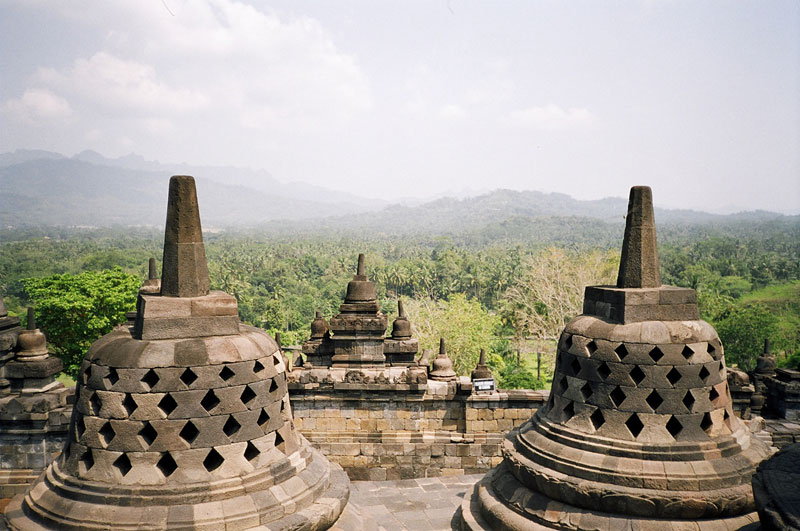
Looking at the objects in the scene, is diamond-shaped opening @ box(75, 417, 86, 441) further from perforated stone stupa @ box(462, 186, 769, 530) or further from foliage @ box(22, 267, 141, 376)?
foliage @ box(22, 267, 141, 376)

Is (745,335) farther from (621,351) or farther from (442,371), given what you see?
(621,351)

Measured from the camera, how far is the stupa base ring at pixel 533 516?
218 inches

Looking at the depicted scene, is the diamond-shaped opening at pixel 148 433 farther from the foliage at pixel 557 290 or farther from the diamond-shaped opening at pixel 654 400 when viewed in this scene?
the foliage at pixel 557 290

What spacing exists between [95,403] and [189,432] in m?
0.81

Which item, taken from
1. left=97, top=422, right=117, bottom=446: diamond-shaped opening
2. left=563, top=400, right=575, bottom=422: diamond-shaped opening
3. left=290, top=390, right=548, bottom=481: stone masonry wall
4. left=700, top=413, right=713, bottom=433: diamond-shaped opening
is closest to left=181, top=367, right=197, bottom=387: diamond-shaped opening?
left=97, top=422, right=117, bottom=446: diamond-shaped opening

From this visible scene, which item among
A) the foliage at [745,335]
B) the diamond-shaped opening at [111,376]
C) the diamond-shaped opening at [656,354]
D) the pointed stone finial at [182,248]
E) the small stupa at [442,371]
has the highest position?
the pointed stone finial at [182,248]

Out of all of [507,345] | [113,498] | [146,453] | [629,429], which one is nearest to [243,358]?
[146,453]

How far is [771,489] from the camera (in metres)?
4.02

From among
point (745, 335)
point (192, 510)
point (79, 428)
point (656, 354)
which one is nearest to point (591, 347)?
point (656, 354)

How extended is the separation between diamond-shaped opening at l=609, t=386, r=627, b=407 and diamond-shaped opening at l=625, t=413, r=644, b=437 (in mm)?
177

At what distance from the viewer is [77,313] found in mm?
28016

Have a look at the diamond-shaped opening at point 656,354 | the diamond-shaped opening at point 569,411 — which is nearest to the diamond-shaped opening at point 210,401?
the diamond-shaped opening at point 569,411

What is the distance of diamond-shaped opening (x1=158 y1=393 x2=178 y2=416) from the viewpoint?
4.69 meters

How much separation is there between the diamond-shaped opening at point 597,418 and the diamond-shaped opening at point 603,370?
36 centimetres
